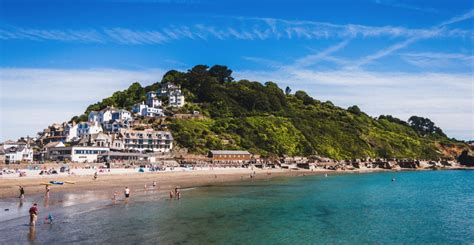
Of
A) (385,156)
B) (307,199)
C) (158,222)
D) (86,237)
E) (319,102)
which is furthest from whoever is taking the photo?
(319,102)

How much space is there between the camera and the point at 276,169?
87938 millimetres

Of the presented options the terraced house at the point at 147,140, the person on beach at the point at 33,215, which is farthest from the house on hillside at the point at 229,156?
the person on beach at the point at 33,215

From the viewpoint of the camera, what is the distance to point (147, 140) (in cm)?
9000

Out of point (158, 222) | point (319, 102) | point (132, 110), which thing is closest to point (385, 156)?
point (319, 102)

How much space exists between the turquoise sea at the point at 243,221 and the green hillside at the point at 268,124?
175 ft

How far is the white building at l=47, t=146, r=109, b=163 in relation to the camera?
74.8 meters

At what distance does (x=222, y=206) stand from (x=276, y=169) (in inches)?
2123

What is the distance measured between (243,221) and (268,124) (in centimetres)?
8795

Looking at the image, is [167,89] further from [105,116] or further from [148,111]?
[105,116]

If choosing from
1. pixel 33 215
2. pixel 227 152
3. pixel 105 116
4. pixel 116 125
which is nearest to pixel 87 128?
pixel 116 125

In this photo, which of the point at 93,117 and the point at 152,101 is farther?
the point at 152,101

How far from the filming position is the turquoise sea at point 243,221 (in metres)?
22.9

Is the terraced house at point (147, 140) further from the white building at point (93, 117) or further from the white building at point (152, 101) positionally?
the white building at point (152, 101)

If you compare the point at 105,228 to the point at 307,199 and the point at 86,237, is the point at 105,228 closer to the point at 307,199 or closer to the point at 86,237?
the point at 86,237
